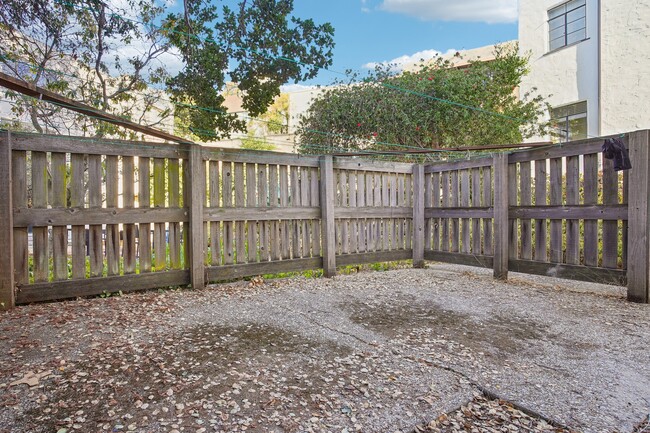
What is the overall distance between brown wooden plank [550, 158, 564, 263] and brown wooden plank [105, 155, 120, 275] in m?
4.68

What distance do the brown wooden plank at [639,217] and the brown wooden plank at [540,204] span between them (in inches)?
33.5

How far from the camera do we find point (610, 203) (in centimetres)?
401

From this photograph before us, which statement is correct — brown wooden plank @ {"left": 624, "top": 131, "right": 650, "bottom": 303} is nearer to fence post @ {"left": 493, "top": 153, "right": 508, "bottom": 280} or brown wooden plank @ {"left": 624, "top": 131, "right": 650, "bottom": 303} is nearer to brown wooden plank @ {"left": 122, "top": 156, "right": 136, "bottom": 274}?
fence post @ {"left": 493, "top": 153, "right": 508, "bottom": 280}

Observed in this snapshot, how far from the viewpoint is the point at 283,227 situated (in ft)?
16.1

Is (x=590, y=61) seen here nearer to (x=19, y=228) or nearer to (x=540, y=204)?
(x=540, y=204)

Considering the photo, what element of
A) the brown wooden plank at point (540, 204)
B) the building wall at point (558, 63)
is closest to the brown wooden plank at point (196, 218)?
the brown wooden plank at point (540, 204)

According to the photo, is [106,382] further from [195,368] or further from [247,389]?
[247,389]

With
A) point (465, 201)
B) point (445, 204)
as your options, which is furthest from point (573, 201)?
point (445, 204)

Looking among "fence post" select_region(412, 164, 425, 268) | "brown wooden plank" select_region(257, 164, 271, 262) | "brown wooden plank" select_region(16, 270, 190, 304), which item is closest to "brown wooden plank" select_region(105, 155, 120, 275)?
"brown wooden plank" select_region(16, 270, 190, 304)

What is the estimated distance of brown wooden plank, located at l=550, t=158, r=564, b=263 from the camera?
4438 millimetres

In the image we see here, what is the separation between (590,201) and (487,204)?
1.19 meters

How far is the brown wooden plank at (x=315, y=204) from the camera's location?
5.16 m

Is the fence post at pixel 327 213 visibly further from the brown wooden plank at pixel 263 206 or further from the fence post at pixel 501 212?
the fence post at pixel 501 212

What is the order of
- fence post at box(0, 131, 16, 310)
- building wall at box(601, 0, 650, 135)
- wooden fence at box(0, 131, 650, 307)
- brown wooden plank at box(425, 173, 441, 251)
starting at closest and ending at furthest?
fence post at box(0, 131, 16, 310) < wooden fence at box(0, 131, 650, 307) < brown wooden plank at box(425, 173, 441, 251) < building wall at box(601, 0, 650, 135)
